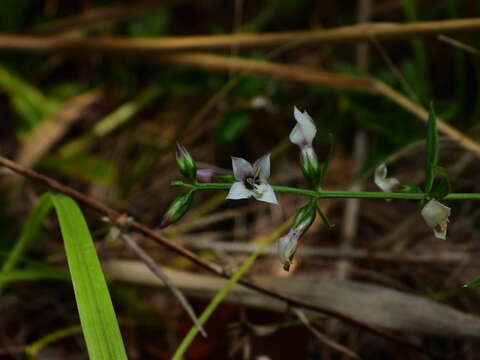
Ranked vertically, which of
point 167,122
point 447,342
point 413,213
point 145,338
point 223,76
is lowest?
point 145,338

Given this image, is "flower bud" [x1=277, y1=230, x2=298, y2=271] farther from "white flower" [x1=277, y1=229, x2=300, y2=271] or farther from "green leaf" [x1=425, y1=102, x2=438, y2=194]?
"green leaf" [x1=425, y1=102, x2=438, y2=194]

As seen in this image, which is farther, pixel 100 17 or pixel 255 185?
pixel 100 17

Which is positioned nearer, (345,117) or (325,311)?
(325,311)

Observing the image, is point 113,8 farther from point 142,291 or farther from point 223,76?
point 142,291

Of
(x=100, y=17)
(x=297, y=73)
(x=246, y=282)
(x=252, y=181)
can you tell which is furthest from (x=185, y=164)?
(x=100, y=17)

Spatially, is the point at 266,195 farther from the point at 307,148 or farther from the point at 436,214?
the point at 436,214

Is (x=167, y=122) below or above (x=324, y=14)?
below

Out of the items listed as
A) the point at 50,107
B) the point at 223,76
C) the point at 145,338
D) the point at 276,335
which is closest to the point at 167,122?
the point at 223,76
